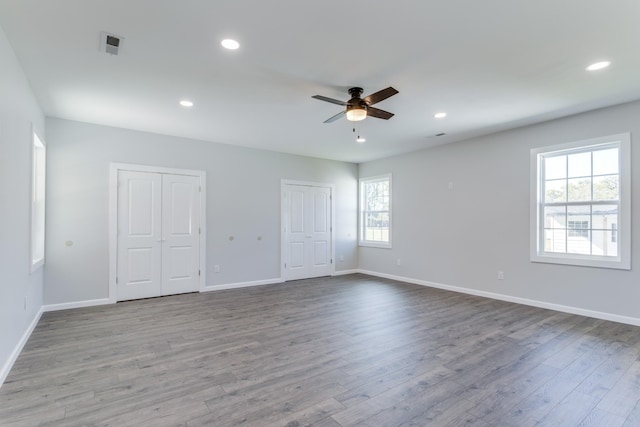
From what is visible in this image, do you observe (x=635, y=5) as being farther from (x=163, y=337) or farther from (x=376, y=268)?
(x=376, y=268)

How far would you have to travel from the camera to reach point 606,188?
164 inches

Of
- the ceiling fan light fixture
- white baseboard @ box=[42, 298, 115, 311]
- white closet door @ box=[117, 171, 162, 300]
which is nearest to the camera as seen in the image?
the ceiling fan light fixture

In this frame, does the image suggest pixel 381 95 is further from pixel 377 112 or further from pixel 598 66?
pixel 598 66

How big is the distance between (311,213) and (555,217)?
433 centimetres

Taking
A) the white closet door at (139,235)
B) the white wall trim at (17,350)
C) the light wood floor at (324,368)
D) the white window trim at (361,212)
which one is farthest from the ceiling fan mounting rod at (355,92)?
the white wall trim at (17,350)

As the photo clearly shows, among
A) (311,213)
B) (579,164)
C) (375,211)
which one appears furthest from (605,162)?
(311,213)

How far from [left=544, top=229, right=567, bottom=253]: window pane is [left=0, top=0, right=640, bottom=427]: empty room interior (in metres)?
0.03

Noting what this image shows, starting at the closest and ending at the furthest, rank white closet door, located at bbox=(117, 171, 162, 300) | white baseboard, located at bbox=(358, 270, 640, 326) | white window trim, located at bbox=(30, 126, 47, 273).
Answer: white window trim, located at bbox=(30, 126, 47, 273), white baseboard, located at bbox=(358, 270, 640, 326), white closet door, located at bbox=(117, 171, 162, 300)

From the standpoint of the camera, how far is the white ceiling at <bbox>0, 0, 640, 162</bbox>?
2238mm

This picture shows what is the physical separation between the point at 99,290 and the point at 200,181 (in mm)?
2256

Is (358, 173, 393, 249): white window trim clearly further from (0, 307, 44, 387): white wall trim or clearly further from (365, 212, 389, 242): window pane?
(0, 307, 44, 387): white wall trim

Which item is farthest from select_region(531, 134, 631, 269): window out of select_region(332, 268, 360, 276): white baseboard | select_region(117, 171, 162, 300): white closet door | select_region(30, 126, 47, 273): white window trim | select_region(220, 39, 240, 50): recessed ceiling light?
select_region(30, 126, 47, 273): white window trim

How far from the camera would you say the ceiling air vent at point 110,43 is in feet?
8.31

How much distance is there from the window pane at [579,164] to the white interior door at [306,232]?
4374mm
